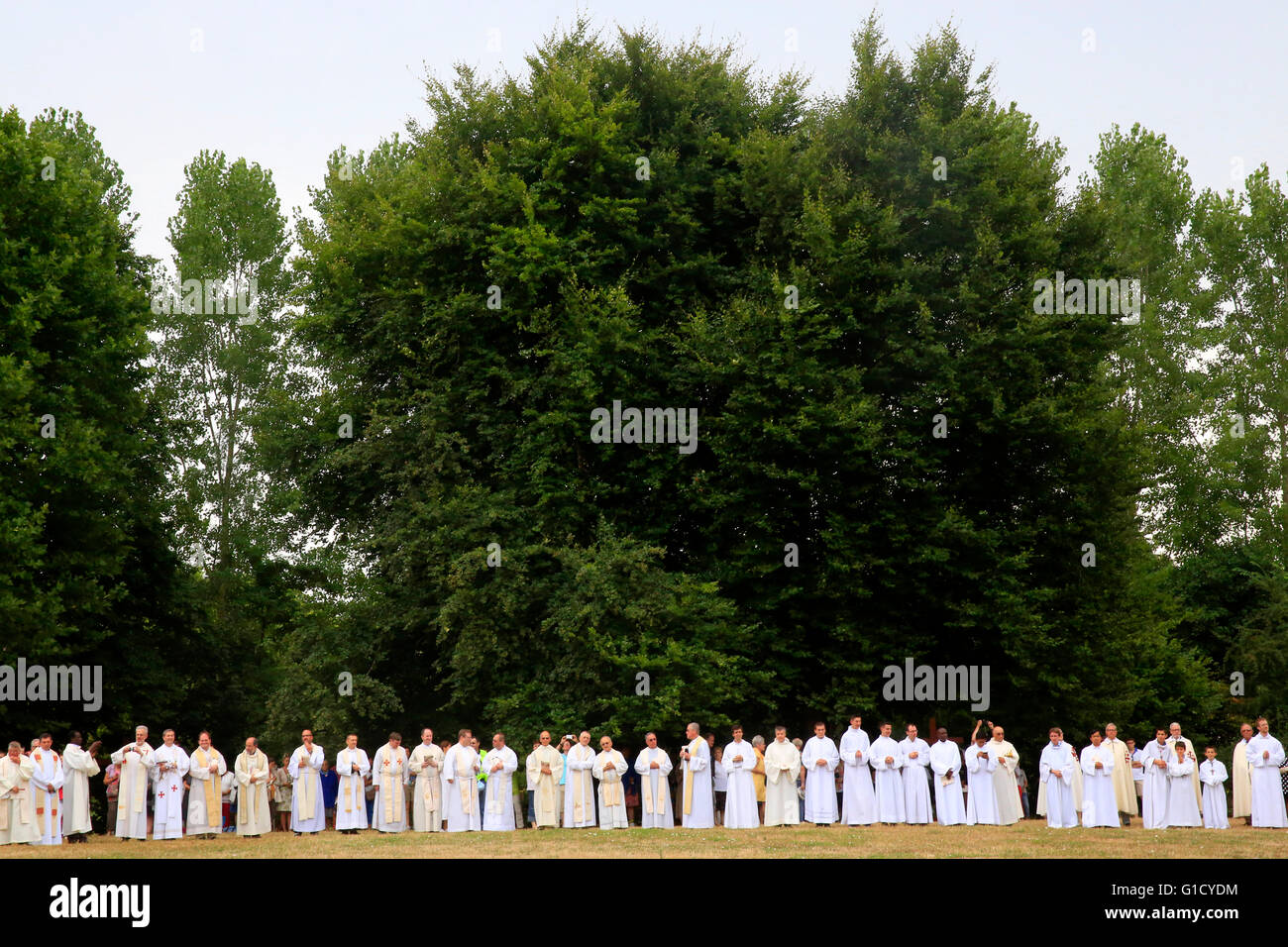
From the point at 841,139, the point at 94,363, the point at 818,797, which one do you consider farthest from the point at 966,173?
the point at 94,363

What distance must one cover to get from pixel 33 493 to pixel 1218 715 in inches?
1394

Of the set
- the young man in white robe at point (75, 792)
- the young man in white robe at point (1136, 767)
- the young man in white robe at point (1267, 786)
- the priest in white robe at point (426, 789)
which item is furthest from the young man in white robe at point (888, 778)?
the young man in white robe at point (75, 792)

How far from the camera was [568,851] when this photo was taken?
62.7ft

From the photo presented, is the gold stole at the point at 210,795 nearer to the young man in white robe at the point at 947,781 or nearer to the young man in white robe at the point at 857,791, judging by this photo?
the young man in white robe at the point at 857,791

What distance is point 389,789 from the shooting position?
2550 centimetres

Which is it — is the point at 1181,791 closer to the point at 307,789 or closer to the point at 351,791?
the point at 351,791

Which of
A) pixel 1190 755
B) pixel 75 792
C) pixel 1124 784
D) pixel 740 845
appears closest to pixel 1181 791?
pixel 1190 755

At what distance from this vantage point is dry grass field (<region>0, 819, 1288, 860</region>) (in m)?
18.7

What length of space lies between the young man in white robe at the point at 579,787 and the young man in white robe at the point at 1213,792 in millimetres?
11128

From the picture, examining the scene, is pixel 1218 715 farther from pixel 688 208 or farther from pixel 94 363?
pixel 94 363

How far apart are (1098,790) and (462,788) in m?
11.2

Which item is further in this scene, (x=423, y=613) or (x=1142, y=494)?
(x=1142, y=494)

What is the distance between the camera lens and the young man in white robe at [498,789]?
25391 millimetres

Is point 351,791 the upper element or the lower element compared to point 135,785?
lower
